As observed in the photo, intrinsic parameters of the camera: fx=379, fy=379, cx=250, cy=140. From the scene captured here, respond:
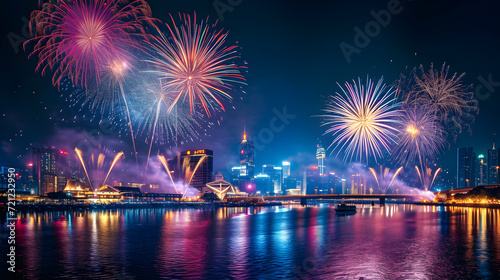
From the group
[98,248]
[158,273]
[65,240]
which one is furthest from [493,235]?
[65,240]

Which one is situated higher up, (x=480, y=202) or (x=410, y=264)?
(x=410, y=264)

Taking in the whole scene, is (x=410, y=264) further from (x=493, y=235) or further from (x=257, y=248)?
(x=493, y=235)

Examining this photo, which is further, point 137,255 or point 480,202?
point 480,202

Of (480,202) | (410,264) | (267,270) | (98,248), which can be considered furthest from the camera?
(480,202)

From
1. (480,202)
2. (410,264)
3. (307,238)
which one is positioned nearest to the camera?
(410,264)

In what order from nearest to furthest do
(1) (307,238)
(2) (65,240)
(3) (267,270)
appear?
(3) (267,270)
(2) (65,240)
(1) (307,238)

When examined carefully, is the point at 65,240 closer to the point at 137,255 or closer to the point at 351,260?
the point at 137,255

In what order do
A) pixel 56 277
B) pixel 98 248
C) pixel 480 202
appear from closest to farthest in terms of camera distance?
1. pixel 56 277
2. pixel 98 248
3. pixel 480 202

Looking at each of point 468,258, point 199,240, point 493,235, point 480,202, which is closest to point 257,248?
point 199,240

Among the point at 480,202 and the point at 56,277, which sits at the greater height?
the point at 56,277
